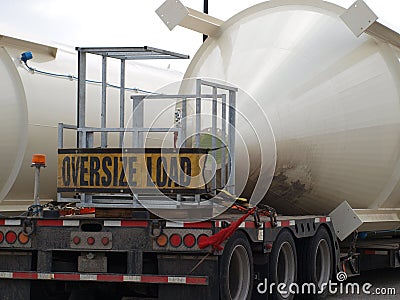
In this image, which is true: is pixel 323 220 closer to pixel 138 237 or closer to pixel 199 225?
pixel 199 225

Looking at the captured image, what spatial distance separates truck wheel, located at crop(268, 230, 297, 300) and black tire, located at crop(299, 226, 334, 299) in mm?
252

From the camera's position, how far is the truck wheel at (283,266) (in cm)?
902

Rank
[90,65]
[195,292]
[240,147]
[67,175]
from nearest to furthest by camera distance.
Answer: [195,292]
[67,175]
[240,147]
[90,65]

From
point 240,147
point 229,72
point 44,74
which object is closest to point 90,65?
point 44,74

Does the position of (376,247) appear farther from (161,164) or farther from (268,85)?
(161,164)

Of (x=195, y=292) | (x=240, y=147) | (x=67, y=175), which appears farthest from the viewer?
(x=240, y=147)

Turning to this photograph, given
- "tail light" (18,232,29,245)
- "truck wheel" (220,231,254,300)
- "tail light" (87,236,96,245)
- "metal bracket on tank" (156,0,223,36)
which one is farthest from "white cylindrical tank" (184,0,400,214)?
"tail light" (18,232,29,245)

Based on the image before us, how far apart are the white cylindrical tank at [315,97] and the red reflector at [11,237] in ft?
7.64

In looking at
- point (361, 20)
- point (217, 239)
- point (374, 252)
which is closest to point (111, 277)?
point (217, 239)

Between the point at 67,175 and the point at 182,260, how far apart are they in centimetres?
143

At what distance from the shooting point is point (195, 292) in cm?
801

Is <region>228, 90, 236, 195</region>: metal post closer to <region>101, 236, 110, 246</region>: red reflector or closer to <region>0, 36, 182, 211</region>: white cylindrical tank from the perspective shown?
<region>101, 236, 110, 246</region>: red reflector

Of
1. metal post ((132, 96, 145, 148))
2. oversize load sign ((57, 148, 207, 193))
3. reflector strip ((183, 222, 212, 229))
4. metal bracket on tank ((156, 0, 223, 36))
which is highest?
metal bracket on tank ((156, 0, 223, 36))

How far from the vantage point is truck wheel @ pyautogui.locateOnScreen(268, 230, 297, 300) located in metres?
9.02
